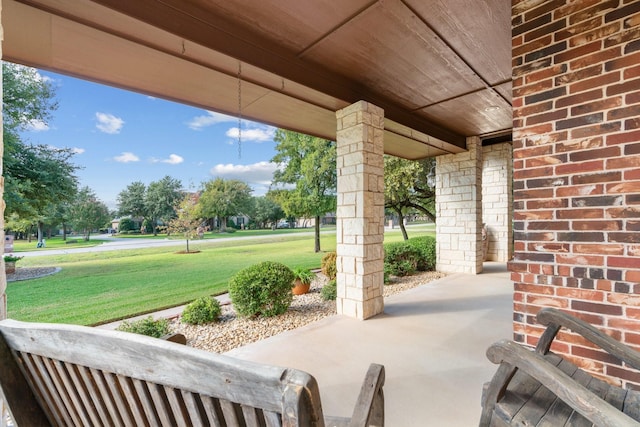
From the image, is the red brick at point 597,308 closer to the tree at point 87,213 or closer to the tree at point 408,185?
the tree at point 408,185

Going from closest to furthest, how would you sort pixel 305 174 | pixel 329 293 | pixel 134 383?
1. pixel 134 383
2. pixel 329 293
3. pixel 305 174

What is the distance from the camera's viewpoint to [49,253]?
22.0ft

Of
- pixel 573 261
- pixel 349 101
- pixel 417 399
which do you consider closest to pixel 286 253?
pixel 349 101

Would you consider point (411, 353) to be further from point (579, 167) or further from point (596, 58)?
point (596, 58)

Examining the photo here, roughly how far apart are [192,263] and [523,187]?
28.6ft

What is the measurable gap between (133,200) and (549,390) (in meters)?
11.4

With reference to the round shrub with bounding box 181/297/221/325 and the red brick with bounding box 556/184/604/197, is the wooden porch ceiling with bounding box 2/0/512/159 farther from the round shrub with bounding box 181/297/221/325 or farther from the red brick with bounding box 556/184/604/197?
the round shrub with bounding box 181/297/221/325

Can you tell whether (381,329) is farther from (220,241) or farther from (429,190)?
(220,241)

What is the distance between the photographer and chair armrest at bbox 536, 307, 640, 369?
43.6 inches

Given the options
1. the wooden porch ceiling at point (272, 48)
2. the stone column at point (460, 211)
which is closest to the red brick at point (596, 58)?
the wooden porch ceiling at point (272, 48)

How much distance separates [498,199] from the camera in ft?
23.7

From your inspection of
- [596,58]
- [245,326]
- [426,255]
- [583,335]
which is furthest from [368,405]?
[426,255]

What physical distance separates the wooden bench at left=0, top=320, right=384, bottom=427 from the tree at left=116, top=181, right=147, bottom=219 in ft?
33.2

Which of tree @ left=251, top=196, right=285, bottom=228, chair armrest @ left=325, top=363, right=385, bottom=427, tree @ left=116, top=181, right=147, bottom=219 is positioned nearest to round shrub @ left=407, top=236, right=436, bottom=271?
chair armrest @ left=325, top=363, right=385, bottom=427
